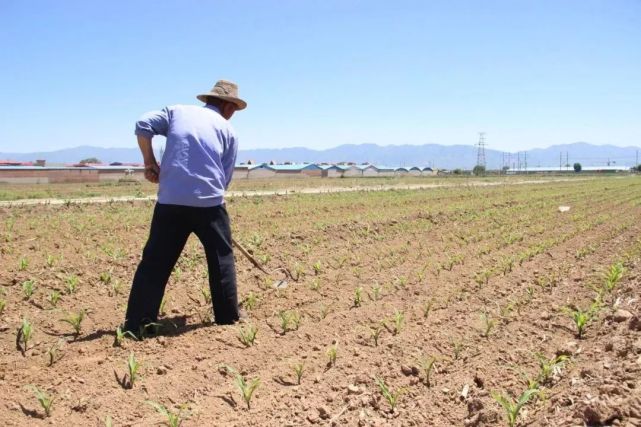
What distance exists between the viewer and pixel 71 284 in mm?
4992

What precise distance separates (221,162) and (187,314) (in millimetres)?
1404

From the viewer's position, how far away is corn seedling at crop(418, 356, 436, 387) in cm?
310

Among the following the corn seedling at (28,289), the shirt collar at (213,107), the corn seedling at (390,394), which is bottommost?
the corn seedling at (390,394)

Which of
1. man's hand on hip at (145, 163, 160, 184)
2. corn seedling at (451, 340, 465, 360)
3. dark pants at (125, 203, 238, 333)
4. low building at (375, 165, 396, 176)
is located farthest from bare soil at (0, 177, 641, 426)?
low building at (375, 165, 396, 176)

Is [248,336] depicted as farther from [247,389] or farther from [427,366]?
[427,366]

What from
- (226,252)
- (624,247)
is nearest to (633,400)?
(226,252)

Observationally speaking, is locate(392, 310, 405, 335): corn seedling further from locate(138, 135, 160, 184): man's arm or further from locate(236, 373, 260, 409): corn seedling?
locate(138, 135, 160, 184): man's arm

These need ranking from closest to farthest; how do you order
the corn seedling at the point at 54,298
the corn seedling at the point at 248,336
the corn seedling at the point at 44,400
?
the corn seedling at the point at 44,400
the corn seedling at the point at 248,336
the corn seedling at the point at 54,298

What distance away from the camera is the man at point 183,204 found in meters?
3.86

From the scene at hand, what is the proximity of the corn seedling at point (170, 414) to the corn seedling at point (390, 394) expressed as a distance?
3.48ft

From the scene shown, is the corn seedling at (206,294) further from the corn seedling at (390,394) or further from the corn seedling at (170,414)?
the corn seedling at (390,394)

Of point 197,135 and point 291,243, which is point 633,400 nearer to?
point 197,135

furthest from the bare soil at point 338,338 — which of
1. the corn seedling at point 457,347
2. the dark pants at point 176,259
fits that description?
the dark pants at point 176,259

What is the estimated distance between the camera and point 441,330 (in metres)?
4.02
